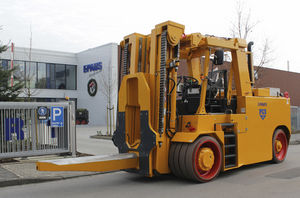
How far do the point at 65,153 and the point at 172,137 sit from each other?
479 centimetres

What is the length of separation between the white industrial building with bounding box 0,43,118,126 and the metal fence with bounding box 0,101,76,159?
66.3ft

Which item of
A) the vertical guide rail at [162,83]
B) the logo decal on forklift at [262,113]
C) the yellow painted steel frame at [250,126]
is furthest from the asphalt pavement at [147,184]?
the logo decal on forklift at [262,113]

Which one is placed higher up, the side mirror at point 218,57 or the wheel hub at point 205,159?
the side mirror at point 218,57

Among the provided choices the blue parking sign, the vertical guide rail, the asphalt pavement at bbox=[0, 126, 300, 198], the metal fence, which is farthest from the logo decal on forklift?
the blue parking sign

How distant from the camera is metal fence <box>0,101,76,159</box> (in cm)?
906

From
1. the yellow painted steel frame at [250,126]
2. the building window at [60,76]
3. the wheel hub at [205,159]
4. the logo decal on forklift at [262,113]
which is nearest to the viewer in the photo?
the wheel hub at [205,159]

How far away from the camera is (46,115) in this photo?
31.5 ft

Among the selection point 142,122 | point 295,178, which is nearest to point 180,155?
point 142,122

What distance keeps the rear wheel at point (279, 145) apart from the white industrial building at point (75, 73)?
22.0 m

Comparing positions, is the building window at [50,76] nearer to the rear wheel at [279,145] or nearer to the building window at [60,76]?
the building window at [60,76]

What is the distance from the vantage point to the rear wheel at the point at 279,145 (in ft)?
29.2

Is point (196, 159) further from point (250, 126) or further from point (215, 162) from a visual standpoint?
point (250, 126)

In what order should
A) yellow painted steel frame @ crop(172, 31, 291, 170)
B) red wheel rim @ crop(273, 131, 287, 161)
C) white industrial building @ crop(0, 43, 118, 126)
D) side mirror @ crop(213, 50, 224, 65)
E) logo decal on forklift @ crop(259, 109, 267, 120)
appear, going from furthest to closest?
white industrial building @ crop(0, 43, 118, 126) → red wheel rim @ crop(273, 131, 287, 161) → logo decal on forklift @ crop(259, 109, 267, 120) → side mirror @ crop(213, 50, 224, 65) → yellow painted steel frame @ crop(172, 31, 291, 170)

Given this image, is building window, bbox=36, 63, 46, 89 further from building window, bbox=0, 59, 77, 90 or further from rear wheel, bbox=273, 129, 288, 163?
rear wheel, bbox=273, 129, 288, 163
